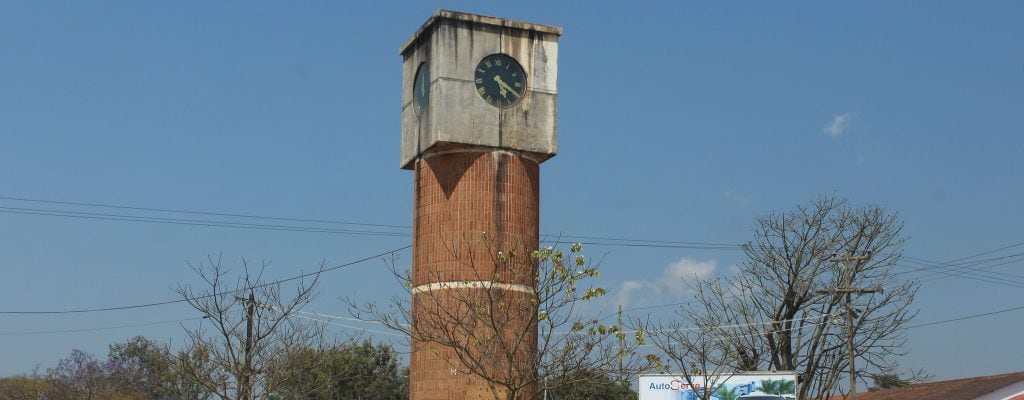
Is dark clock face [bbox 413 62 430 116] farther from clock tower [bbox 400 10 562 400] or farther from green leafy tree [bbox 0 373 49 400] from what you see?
green leafy tree [bbox 0 373 49 400]

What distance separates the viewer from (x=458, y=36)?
33.2 metres

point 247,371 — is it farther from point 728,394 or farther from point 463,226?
point 728,394

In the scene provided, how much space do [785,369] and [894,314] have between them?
15.3ft

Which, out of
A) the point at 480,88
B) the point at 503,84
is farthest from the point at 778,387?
the point at 480,88

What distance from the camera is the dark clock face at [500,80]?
109ft

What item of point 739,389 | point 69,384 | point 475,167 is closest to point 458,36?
point 475,167

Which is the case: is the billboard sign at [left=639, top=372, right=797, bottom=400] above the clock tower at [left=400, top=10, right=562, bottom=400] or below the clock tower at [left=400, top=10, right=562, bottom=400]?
below

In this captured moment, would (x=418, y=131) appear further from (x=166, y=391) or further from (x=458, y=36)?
(x=166, y=391)

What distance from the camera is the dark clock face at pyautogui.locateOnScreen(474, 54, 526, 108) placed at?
33.4 m

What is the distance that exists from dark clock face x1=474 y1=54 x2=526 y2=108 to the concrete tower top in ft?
0.09

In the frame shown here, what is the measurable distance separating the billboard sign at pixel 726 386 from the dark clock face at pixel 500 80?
12781 millimetres

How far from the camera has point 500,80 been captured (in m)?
33.6

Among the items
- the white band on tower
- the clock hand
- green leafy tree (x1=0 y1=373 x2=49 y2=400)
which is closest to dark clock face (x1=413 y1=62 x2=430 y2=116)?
the clock hand

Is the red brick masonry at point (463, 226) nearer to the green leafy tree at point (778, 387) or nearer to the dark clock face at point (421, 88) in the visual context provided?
the dark clock face at point (421, 88)
